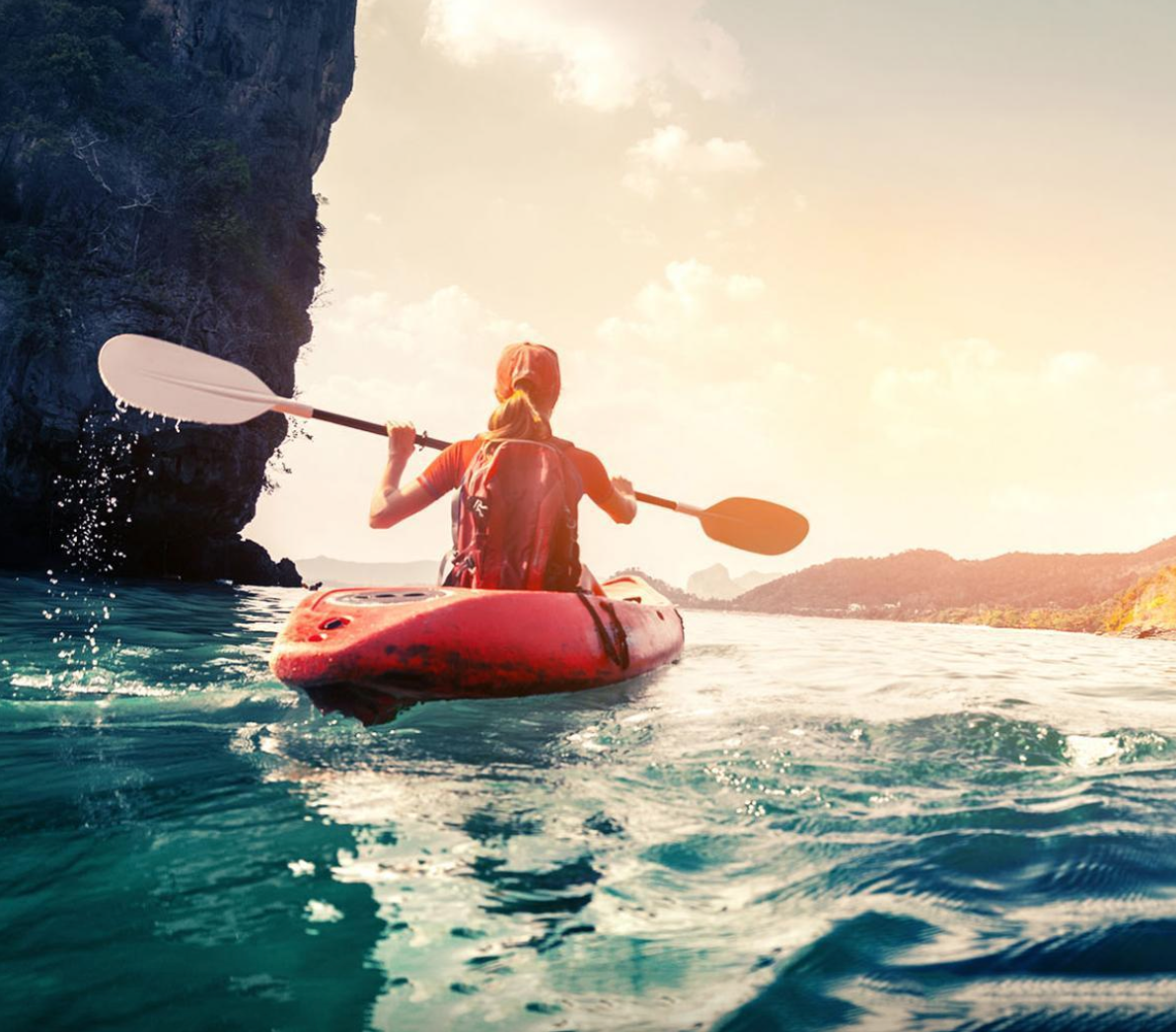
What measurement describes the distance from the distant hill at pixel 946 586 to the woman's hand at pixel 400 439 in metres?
49.3

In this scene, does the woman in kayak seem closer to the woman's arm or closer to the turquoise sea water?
the woman's arm

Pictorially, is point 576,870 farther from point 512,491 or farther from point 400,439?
point 400,439

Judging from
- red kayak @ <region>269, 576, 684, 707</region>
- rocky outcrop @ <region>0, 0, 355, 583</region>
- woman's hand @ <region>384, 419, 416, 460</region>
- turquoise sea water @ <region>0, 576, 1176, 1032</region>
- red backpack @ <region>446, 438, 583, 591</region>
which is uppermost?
rocky outcrop @ <region>0, 0, 355, 583</region>

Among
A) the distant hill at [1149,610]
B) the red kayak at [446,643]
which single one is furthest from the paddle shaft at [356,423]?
the distant hill at [1149,610]

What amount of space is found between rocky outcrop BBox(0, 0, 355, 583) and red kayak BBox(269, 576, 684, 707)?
16.3 metres

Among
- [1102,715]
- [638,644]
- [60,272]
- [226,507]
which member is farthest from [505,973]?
[226,507]

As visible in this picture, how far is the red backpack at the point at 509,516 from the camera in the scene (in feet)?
13.7

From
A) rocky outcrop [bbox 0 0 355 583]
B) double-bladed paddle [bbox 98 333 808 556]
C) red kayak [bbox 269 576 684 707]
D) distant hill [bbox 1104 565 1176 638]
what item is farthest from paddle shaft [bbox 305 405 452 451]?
distant hill [bbox 1104 565 1176 638]

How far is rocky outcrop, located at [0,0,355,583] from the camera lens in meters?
17.0

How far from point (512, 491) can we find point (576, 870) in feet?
8.72

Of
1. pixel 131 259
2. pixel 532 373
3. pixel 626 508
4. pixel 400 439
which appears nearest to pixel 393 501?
pixel 400 439

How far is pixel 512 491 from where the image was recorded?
418 centimetres

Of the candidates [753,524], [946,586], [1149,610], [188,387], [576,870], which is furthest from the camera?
[946,586]

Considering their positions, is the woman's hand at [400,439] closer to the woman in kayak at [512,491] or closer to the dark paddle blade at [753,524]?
the woman in kayak at [512,491]
